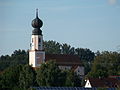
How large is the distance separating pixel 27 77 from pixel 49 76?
3.08 m

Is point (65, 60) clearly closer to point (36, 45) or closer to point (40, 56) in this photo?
point (40, 56)

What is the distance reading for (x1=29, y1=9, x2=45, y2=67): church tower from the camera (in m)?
115

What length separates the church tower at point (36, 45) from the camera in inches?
4545

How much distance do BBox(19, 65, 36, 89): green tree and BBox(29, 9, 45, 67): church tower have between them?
88.2 ft

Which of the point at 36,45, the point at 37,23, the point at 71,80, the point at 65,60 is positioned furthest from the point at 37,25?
the point at 71,80

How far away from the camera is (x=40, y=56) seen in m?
118

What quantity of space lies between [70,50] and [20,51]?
661 inches

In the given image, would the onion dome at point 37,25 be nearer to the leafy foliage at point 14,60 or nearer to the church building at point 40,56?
the church building at point 40,56

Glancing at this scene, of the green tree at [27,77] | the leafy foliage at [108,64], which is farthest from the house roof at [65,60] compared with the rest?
the green tree at [27,77]

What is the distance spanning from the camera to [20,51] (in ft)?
572

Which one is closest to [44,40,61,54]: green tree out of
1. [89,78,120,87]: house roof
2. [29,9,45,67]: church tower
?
[29,9,45,67]: church tower

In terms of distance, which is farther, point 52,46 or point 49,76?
point 52,46

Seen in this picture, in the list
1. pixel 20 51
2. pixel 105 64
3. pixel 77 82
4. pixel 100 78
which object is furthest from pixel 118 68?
pixel 20 51

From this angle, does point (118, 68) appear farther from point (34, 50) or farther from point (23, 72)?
point (23, 72)
